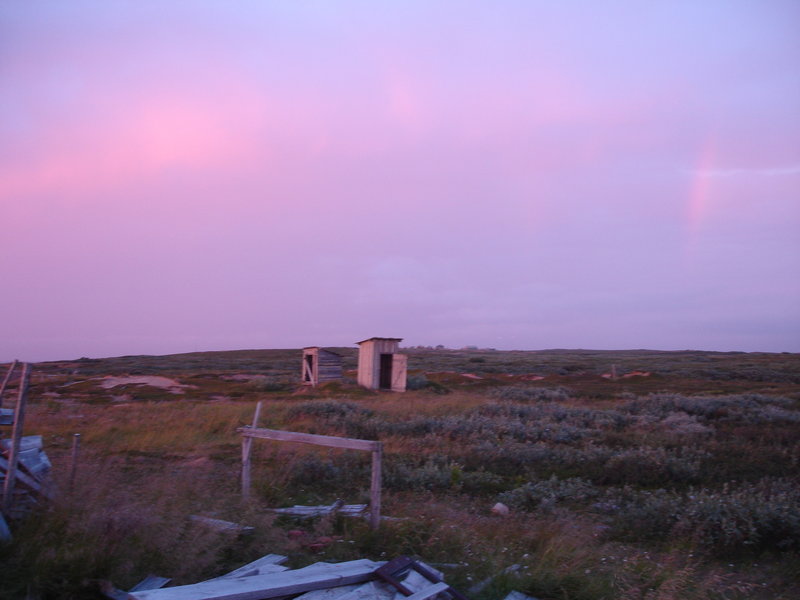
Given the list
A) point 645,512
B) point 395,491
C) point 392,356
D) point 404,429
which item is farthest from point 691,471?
point 392,356

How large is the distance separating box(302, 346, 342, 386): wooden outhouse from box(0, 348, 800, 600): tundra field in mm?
12952

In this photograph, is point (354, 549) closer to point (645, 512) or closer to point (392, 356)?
point (645, 512)

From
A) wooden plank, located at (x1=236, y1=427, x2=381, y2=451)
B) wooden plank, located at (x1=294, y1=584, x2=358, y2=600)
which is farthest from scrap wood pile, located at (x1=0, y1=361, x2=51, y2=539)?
wooden plank, located at (x1=294, y1=584, x2=358, y2=600)

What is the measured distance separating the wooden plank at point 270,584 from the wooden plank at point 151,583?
39 centimetres

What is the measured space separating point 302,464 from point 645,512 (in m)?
5.43

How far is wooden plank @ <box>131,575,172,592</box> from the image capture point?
5.18 metres

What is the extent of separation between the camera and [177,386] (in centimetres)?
3531

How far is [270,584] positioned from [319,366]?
28.9 metres

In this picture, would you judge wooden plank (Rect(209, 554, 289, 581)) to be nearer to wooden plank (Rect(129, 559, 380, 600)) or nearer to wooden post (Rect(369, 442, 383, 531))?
wooden plank (Rect(129, 559, 380, 600))

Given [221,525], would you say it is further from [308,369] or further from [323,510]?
[308,369]

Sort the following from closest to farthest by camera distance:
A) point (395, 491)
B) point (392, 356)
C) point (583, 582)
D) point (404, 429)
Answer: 1. point (583, 582)
2. point (395, 491)
3. point (404, 429)
4. point (392, 356)

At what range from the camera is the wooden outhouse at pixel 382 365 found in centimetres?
3080

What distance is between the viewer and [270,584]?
496 centimetres

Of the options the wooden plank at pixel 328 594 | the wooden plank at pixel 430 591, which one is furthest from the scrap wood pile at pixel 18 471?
the wooden plank at pixel 430 591
